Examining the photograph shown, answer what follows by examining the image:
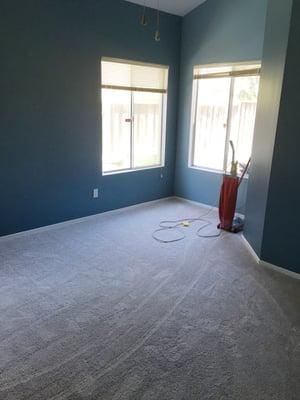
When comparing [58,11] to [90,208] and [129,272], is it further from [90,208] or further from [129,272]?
[129,272]

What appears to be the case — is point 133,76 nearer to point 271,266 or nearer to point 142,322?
point 271,266

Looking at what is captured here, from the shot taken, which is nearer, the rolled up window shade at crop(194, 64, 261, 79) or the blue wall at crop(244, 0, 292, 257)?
the blue wall at crop(244, 0, 292, 257)

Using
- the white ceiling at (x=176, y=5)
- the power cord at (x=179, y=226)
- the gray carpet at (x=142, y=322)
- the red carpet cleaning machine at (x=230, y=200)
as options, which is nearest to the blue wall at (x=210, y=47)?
the white ceiling at (x=176, y=5)

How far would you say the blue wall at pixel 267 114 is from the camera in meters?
2.96

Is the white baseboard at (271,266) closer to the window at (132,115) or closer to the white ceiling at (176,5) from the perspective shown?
the window at (132,115)

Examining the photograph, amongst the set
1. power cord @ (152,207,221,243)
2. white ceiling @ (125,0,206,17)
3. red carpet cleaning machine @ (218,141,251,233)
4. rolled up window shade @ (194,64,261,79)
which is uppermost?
white ceiling @ (125,0,206,17)

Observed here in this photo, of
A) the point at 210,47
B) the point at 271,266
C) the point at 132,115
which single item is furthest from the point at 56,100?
the point at 271,266

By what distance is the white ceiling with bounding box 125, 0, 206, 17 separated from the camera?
170 inches

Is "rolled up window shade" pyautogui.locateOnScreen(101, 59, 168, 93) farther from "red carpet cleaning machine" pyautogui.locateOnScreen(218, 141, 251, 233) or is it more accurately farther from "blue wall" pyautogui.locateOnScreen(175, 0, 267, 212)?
"red carpet cleaning machine" pyautogui.locateOnScreen(218, 141, 251, 233)

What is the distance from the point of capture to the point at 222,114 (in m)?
4.79

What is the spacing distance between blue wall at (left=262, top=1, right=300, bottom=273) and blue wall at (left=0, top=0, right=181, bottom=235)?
7.45ft

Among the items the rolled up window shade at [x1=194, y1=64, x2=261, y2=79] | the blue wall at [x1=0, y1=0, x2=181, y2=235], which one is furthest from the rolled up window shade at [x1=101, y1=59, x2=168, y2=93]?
the rolled up window shade at [x1=194, y1=64, x2=261, y2=79]

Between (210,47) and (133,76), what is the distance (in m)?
1.17

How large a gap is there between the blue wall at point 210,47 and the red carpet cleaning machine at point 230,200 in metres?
0.44
